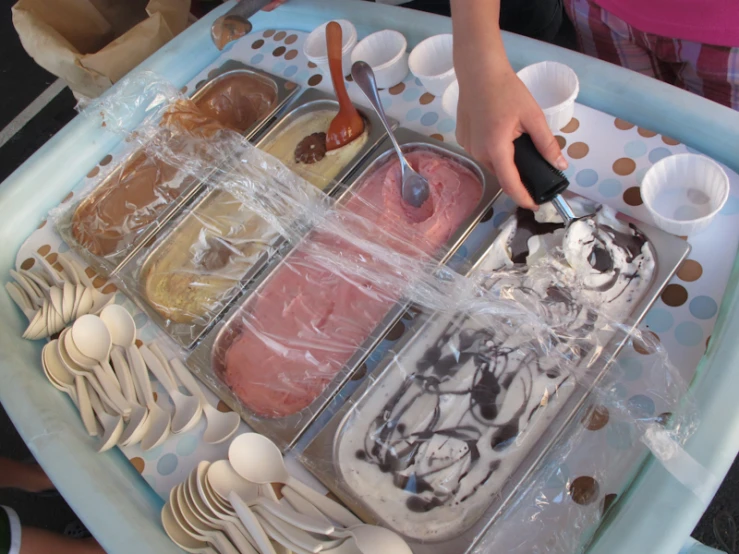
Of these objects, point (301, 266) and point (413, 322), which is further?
point (301, 266)

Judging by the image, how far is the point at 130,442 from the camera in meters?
1.06

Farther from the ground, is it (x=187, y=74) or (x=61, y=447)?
(x=187, y=74)

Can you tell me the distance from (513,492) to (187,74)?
1.41 m

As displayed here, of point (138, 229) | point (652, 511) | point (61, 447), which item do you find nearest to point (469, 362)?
point (652, 511)

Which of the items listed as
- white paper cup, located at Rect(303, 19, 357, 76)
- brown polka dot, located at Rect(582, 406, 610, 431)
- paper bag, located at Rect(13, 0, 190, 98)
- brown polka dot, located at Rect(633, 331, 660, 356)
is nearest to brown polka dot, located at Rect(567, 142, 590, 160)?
brown polka dot, located at Rect(633, 331, 660, 356)

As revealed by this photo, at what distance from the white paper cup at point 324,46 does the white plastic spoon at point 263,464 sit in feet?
2.98

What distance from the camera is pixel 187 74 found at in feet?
5.37

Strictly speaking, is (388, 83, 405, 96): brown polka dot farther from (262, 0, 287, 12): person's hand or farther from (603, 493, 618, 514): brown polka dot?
(603, 493, 618, 514): brown polka dot

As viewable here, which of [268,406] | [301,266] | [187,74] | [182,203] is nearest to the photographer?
[268,406]

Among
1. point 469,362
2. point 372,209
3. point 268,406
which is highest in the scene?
point 372,209

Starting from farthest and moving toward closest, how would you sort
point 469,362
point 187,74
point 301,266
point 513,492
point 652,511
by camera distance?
point 187,74, point 301,266, point 469,362, point 513,492, point 652,511

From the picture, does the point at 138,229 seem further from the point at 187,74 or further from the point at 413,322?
the point at 413,322

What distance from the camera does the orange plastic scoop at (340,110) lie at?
50.0 inches

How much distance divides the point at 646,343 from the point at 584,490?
0.80 ft
